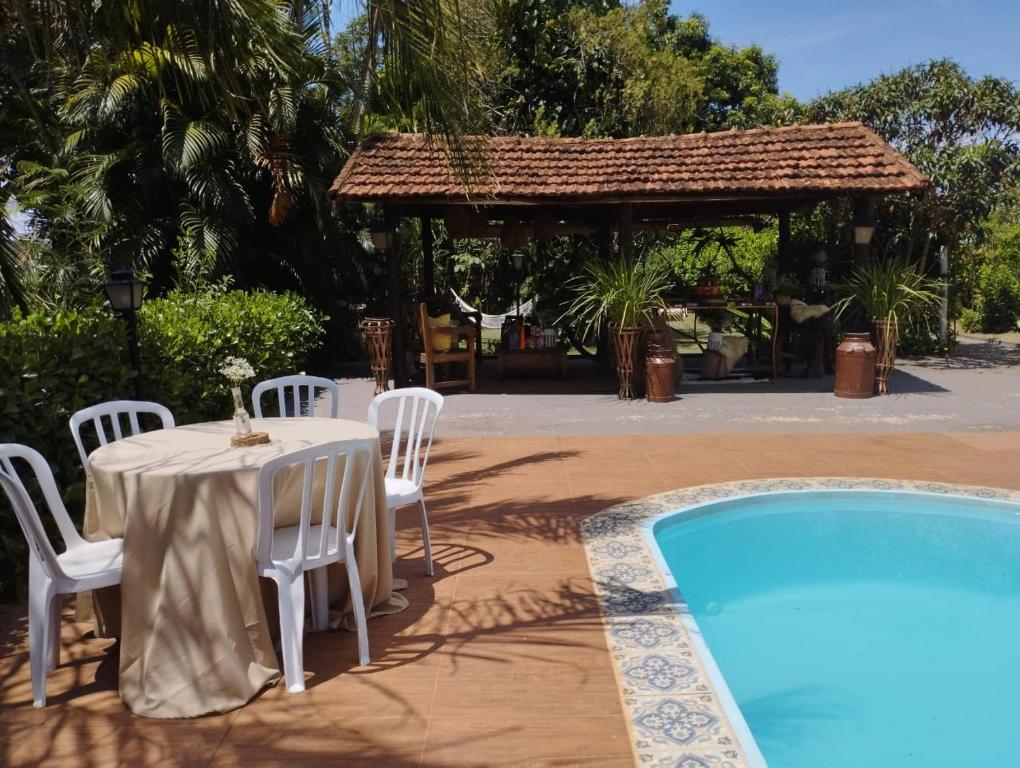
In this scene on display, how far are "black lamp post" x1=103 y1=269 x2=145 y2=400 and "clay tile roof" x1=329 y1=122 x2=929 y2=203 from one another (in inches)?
196

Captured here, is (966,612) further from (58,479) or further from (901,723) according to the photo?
(58,479)

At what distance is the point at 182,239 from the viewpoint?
12797 mm

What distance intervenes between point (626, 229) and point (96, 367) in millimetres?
7490

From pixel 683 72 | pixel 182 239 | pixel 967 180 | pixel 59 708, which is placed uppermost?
pixel 683 72

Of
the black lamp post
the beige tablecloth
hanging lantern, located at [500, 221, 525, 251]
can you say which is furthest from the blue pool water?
hanging lantern, located at [500, 221, 525, 251]

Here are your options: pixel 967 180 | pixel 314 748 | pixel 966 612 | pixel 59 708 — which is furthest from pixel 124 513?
pixel 967 180

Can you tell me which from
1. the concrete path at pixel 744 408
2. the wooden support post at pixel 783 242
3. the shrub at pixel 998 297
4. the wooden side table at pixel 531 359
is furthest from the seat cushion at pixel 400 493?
the shrub at pixel 998 297

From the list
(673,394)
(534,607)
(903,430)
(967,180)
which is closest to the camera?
(534,607)

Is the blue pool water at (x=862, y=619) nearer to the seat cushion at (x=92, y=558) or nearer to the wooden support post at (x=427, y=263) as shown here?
the seat cushion at (x=92, y=558)

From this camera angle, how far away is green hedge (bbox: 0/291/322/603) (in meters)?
4.52

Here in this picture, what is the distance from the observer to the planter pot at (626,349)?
1028cm

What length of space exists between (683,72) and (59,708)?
19.5 m

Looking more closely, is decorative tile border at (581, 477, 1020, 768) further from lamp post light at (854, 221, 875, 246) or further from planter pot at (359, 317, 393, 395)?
planter pot at (359, 317, 393, 395)

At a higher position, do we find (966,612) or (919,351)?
(919,351)
